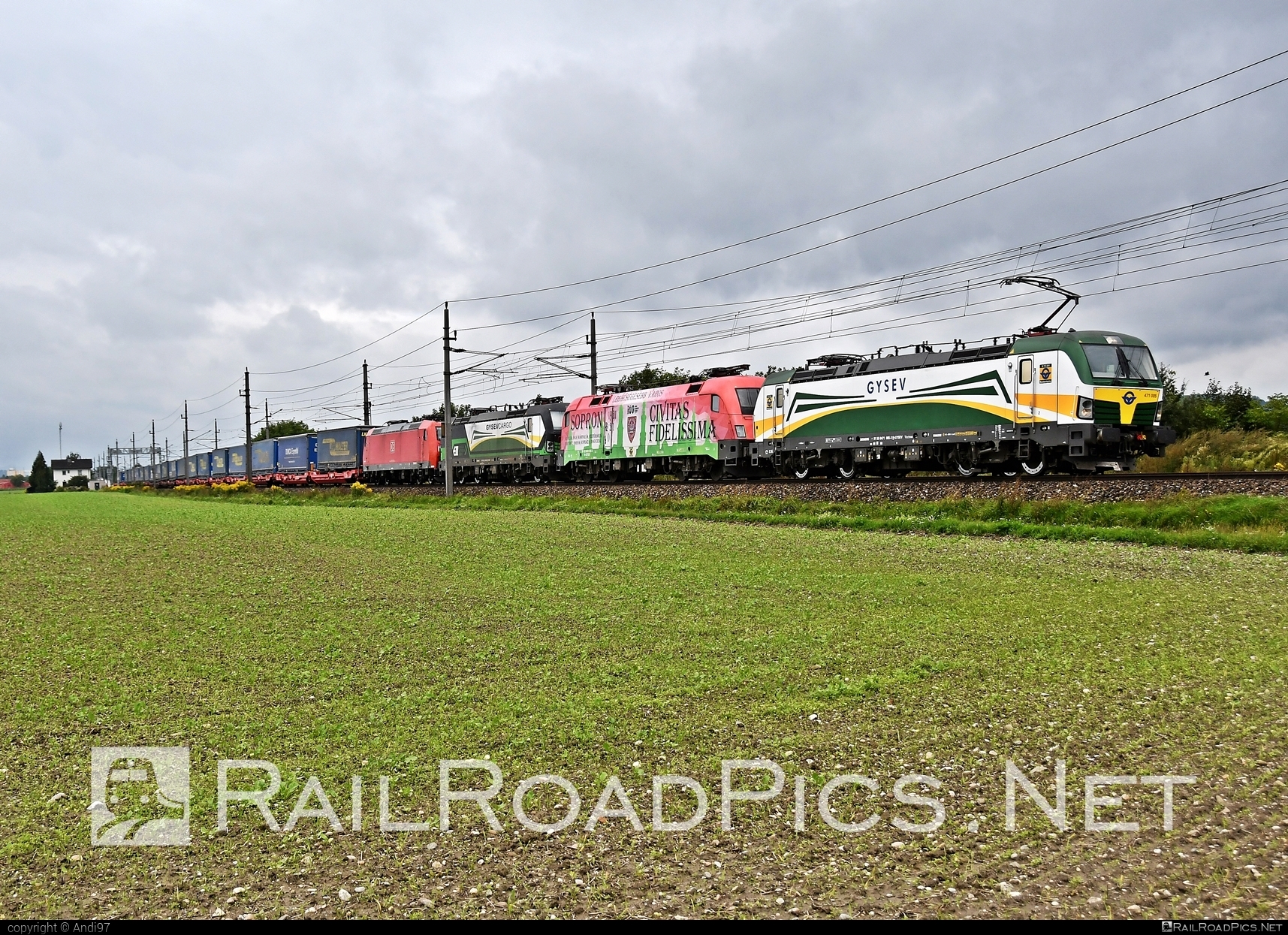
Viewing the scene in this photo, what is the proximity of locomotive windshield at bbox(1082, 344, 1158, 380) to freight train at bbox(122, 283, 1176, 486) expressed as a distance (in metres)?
0.04

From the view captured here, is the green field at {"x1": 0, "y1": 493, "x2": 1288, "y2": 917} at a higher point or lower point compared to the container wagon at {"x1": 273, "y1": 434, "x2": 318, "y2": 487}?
lower

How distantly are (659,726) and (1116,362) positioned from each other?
22.1 meters

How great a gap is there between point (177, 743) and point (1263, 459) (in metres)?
31.1

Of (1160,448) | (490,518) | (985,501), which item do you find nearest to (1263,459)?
(1160,448)

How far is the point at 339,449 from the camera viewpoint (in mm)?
62938

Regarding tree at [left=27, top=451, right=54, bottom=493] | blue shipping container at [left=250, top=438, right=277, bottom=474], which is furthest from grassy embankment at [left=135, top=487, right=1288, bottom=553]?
tree at [left=27, top=451, right=54, bottom=493]

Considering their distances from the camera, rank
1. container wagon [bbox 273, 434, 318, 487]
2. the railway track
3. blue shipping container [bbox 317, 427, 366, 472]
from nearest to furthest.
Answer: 1. the railway track
2. blue shipping container [bbox 317, 427, 366, 472]
3. container wagon [bbox 273, 434, 318, 487]

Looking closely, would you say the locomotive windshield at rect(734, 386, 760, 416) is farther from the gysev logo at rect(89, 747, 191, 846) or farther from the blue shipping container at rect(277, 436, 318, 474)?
the blue shipping container at rect(277, 436, 318, 474)

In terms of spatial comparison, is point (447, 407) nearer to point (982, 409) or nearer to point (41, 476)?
point (982, 409)

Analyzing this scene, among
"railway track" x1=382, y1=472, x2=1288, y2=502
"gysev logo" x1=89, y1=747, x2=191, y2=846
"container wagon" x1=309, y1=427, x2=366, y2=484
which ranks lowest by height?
"gysev logo" x1=89, y1=747, x2=191, y2=846

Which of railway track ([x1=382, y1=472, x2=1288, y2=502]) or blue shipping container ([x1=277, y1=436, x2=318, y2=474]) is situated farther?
blue shipping container ([x1=277, y1=436, x2=318, y2=474])

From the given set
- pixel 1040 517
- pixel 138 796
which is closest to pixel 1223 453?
pixel 1040 517

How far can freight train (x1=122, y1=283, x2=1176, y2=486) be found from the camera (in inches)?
916

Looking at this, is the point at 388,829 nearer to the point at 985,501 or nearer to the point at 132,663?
the point at 132,663
